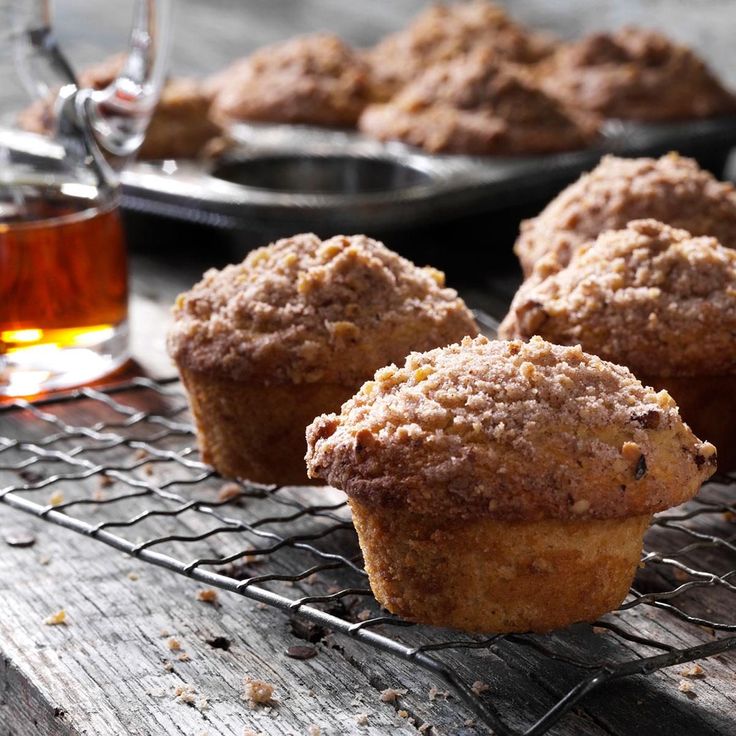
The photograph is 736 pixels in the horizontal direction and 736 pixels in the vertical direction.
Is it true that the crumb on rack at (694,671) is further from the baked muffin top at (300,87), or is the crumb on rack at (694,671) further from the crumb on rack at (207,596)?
the baked muffin top at (300,87)

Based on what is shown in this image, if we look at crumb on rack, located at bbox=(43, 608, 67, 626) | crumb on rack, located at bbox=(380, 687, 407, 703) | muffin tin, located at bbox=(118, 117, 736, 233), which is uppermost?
muffin tin, located at bbox=(118, 117, 736, 233)

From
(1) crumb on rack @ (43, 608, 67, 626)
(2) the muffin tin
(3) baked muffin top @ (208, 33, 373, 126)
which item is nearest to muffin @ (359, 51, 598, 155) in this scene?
(2) the muffin tin

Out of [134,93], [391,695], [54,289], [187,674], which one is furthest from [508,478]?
[134,93]

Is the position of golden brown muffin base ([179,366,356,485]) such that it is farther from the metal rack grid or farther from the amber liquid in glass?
the amber liquid in glass

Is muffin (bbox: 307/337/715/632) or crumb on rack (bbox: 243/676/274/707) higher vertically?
muffin (bbox: 307/337/715/632)

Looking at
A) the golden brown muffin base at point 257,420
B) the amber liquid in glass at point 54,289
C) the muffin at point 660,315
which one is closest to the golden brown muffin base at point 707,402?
the muffin at point 660,315
